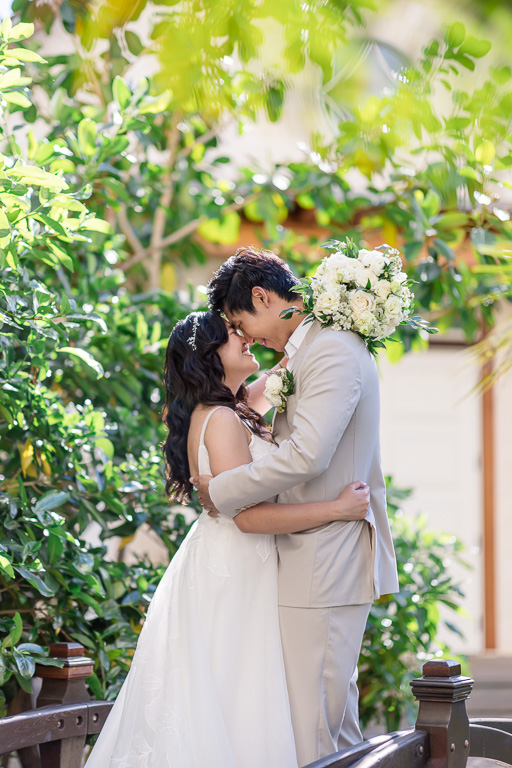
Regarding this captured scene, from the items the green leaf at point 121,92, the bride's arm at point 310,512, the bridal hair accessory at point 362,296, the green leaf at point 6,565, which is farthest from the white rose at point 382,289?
the green leaf at point 121,92

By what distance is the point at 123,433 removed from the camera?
3053mm

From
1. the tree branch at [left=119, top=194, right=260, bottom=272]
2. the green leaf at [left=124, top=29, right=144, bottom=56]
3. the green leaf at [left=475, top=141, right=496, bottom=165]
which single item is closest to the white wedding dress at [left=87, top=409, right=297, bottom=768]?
the green leaf at [left=124, top=29, right=144, bottom=56]

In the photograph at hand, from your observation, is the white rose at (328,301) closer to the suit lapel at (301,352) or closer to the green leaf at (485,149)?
the suit lapel at (301,352)

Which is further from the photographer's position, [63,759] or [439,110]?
[63,759]

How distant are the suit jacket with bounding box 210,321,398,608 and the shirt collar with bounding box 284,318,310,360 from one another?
26mm

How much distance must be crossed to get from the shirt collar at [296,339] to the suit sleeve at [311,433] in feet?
0.43

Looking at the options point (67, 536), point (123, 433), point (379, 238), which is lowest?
point (67, 536)

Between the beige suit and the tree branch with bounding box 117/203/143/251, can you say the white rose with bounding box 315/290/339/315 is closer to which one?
the beige suit

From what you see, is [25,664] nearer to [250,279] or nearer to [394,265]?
[250,279]

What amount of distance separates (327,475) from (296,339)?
1.19 ft

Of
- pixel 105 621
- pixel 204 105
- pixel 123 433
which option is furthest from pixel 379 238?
pixel 204 105

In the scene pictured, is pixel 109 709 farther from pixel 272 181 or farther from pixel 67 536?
pixel 272 181

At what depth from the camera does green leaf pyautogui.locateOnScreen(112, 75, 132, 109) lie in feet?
8.82

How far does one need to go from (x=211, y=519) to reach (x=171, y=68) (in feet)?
5.42
